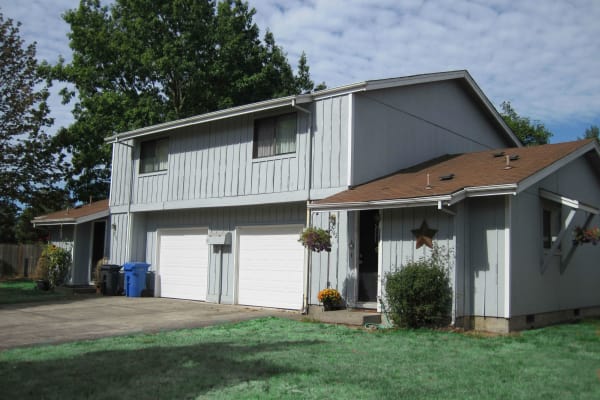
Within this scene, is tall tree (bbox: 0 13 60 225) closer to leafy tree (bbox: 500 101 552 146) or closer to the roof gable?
the roof gable

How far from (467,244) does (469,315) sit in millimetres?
1361

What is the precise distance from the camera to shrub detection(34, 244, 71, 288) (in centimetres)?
2108

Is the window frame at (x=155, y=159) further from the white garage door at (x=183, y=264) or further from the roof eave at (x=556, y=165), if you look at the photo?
the roof eave at (x=556, y=165)

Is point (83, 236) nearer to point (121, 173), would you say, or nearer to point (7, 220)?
point (121, 173)

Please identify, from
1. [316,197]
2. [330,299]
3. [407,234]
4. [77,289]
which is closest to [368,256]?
[330,299]

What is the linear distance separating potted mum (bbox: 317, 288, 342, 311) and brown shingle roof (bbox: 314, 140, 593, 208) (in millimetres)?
2097

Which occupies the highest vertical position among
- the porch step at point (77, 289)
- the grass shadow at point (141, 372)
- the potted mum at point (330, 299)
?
the potted mum at point (330, 299)

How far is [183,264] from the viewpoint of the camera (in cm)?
1809

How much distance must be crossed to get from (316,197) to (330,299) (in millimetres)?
2532

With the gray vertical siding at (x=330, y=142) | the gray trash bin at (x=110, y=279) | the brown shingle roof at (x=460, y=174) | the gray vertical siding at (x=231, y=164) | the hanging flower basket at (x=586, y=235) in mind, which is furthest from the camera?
the gray trash bin at (x=110, y=279)

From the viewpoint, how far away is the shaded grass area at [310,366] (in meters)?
6.16

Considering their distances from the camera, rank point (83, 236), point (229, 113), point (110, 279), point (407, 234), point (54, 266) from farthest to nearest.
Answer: point (83, 236) → point (54, 266) → point (110, 279) → point (229, 113) → point (407, 234)

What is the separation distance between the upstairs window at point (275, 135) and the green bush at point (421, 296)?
207 inches

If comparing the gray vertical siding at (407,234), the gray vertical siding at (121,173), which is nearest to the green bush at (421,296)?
the gray vertical siding at (407,234)
